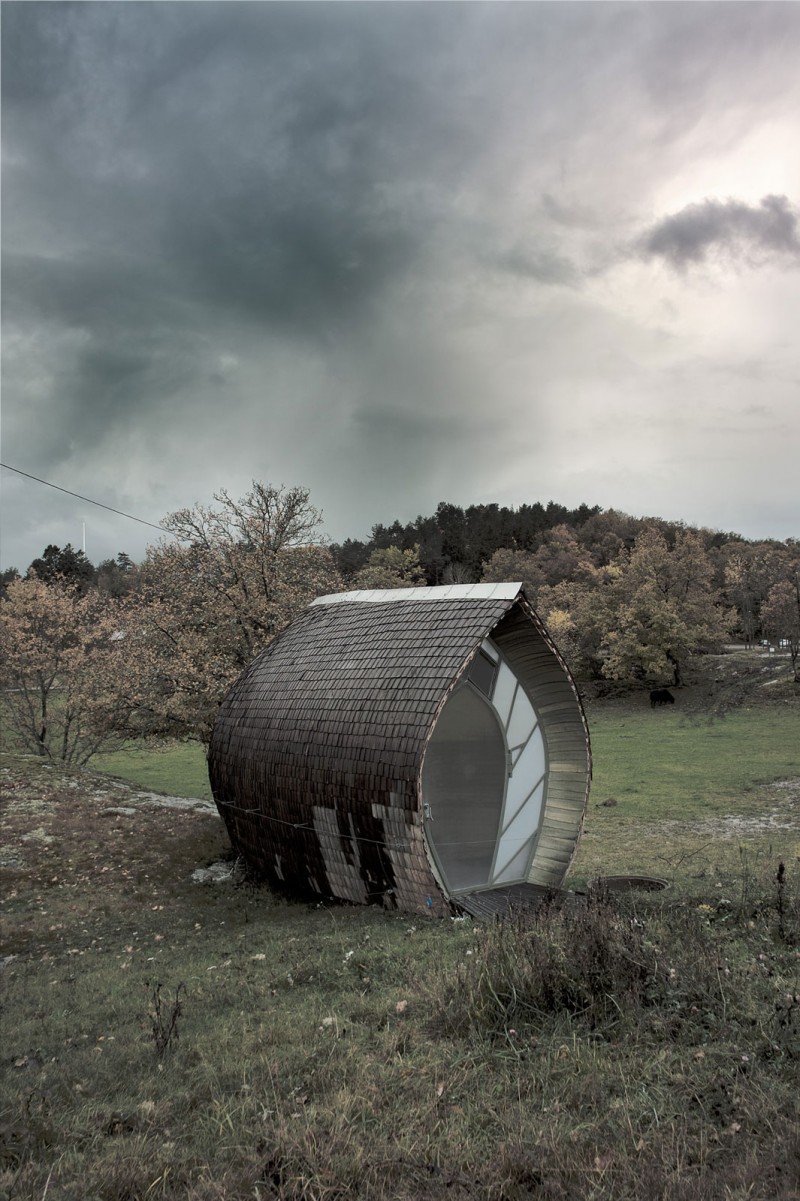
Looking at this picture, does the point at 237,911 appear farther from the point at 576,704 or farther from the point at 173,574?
the point at 173,574

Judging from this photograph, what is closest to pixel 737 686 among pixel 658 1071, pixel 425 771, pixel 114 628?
pixel 114 628

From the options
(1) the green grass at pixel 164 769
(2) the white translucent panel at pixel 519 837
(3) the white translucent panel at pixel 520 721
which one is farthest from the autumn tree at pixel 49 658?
(2) the white translucent panel at pixel 519 837

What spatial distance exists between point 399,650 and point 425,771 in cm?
185

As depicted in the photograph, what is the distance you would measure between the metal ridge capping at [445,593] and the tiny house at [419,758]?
35 mm

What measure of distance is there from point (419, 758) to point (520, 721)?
3274 mm

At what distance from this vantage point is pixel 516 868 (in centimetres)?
1266

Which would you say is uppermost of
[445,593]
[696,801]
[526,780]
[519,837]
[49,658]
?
Result: [445,593]

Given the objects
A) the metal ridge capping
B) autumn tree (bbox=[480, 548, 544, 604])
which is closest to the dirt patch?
the metal ridge capping

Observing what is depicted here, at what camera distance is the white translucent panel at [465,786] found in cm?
1183

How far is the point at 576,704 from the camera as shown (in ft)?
41.7

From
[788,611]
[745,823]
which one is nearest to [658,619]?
[788,611]

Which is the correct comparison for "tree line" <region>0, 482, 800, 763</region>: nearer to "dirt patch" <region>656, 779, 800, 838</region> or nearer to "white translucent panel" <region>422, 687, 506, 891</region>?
"white translucent panel" <region>422, 687, 506, 891</region>

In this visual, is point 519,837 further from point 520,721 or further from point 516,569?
point 516,569

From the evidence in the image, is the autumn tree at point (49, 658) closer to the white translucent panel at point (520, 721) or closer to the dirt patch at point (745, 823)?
the white translucent panel at point (520, 721)
